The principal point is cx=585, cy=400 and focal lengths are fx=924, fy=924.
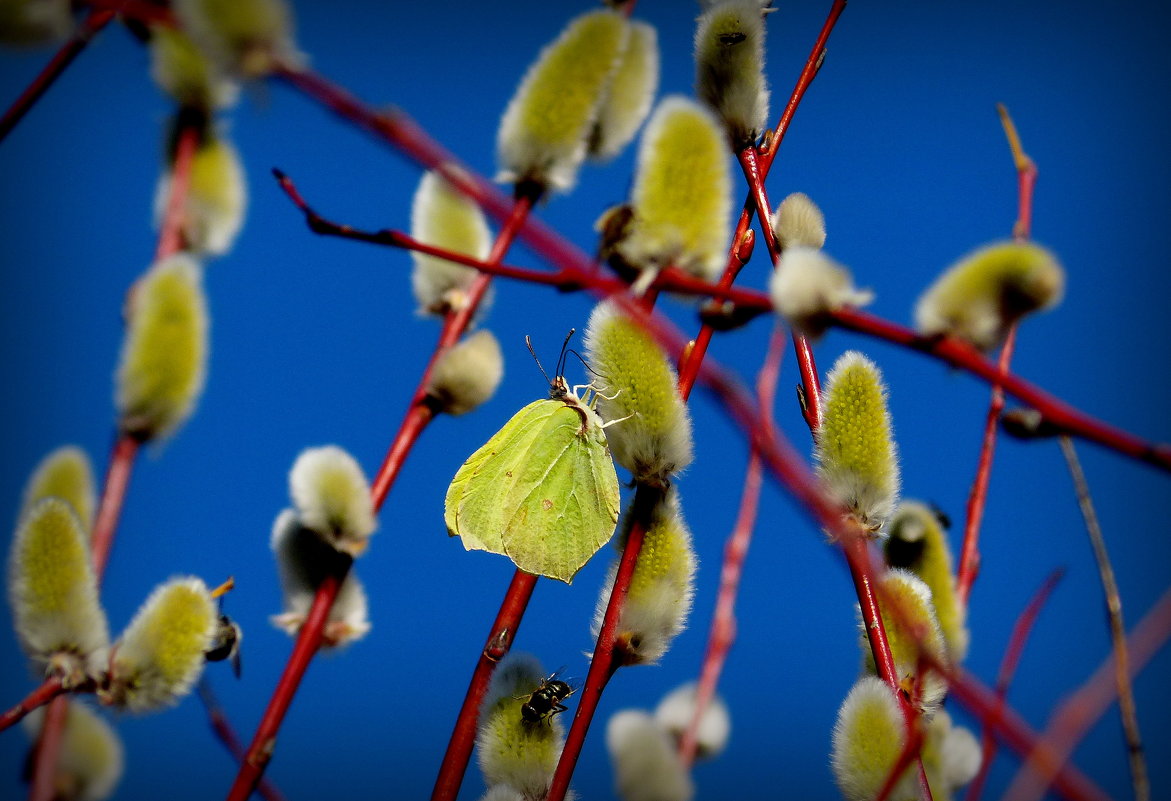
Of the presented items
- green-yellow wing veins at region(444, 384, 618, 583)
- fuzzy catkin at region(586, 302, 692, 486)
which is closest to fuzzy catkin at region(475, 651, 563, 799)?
Result: fuzzy catkin at region(586, 302, 692, 486)

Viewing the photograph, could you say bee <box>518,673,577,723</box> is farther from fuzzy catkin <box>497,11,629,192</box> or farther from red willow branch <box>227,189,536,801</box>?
fuzzy catkin <box>497,11,629,192</box>

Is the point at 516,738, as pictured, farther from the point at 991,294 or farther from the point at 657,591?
the point at 991,294

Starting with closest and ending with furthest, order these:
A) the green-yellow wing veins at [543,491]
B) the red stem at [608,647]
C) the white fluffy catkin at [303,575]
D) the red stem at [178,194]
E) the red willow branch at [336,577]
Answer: the red stem at [608,647]
the red willow branch at [336,577]
the white fluffy catkin at [303,575]
the green-yellow wing veins at [543,491]
the red stem at [178,194]

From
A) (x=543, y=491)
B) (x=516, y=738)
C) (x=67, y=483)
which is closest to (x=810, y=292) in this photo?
(x=516, y=738)

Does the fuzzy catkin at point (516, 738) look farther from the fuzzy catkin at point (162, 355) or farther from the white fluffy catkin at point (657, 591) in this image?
the fuzzy catkin at point (162, 355)

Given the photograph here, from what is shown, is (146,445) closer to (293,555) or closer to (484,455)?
(293,555)

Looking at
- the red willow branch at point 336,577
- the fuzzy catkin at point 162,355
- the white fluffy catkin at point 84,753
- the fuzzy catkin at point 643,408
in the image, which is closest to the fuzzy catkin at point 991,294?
the fuzzy catkin at point 643,408

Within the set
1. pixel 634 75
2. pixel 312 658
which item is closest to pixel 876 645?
pixel 312 658
